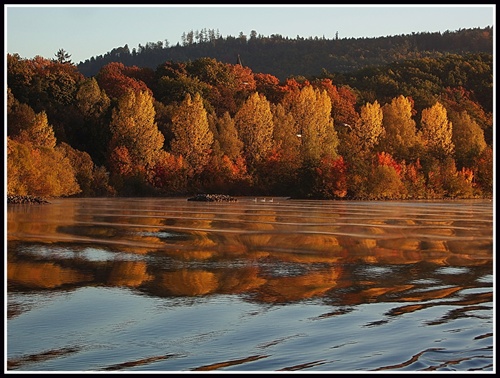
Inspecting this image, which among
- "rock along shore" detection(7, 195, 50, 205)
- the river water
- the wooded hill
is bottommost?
the river water

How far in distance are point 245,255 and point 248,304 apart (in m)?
5.54

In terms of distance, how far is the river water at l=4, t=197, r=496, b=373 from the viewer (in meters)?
7.71

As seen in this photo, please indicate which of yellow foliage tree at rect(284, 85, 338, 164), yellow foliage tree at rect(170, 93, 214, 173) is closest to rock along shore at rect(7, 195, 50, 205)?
yellow foliage tree at rect(170, 93, 214, 173)

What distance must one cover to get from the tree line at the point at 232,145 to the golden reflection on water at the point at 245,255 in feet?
95.2

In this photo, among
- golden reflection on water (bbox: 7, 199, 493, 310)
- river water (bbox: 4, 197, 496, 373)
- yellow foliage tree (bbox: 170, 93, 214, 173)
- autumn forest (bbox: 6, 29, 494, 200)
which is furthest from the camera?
yellow foliage tree (bbox: 170, 93, 214, 173)

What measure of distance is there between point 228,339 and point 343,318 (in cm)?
167

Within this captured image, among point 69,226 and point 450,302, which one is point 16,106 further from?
point 450,302

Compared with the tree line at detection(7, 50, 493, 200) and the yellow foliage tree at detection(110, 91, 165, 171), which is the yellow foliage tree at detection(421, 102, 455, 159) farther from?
the yellow foliage tree at detection(110, 91, 165, 171)

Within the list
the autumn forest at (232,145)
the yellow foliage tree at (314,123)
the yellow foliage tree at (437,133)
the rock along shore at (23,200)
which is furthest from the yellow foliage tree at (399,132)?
the rock along shore at (23,200)

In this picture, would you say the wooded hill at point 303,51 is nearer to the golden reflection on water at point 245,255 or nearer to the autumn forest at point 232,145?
the autumn forest at point 232,145

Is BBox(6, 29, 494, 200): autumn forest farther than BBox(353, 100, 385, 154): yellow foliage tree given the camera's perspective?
No

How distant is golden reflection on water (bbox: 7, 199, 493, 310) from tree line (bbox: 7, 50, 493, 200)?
29.0 m

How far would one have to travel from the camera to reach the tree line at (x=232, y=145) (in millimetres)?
55469

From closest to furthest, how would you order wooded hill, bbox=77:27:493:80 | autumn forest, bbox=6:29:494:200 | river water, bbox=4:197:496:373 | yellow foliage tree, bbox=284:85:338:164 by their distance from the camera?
river water, bbox=4:197:496:373
autumn forest, bbox=6:29:494:200
yellow foliage tree, bbox=284:85:338:164
wooded hill, bbox=77:27:493:80
